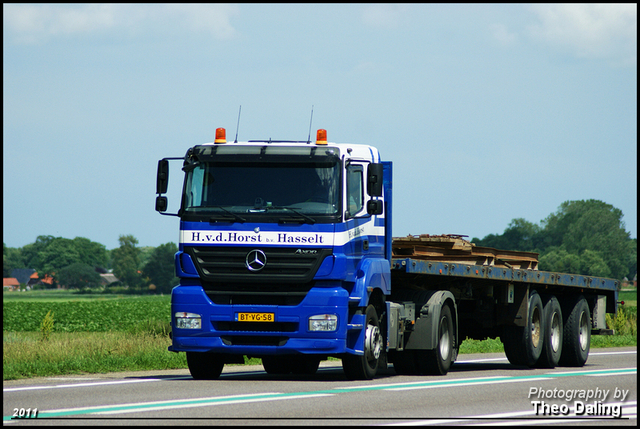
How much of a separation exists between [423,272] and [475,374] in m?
1.99

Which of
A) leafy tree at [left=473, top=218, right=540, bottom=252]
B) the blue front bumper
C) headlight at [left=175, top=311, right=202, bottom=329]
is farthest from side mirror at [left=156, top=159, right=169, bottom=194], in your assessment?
leafy tree at [left=473, top=218, right=540, bottom=252]

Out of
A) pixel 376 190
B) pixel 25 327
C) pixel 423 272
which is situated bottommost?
pixel 25 327

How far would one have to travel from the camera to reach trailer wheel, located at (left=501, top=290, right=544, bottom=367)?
1853 cm

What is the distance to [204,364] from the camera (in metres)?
14.8

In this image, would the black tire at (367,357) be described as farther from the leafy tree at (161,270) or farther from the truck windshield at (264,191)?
the leafy tree at (161,270)

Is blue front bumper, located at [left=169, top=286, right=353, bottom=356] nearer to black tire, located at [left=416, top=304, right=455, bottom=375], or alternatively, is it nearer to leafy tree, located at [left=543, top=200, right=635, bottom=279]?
black tire, located at [left=416, top=304, right=455, bottom=375]

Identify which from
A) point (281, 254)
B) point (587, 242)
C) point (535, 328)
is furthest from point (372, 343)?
point (587, 242)

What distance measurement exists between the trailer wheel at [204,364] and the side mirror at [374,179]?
3.33 m

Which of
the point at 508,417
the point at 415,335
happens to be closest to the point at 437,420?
the point at 508,417

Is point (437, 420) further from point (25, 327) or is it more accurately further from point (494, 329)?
point (25, 327)

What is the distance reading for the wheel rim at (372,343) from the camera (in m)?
14.1

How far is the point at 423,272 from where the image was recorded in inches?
601

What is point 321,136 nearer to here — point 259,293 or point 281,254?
point 281,254

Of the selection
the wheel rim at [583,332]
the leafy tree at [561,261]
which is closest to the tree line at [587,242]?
the leafy tree at [561,261]
